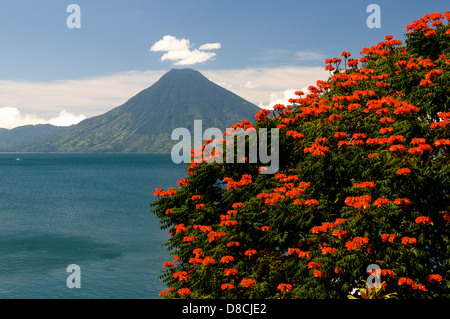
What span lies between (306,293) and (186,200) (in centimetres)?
868

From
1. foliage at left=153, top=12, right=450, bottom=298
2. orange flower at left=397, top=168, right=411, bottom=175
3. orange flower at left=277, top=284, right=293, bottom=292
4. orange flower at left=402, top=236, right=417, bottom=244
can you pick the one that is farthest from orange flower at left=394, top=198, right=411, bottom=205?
orange flower at left=277, top=284, right=293, bottom=292

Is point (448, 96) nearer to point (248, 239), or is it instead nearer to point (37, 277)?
point (248, 239)

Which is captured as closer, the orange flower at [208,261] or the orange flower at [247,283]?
the orange flower at [247,283]

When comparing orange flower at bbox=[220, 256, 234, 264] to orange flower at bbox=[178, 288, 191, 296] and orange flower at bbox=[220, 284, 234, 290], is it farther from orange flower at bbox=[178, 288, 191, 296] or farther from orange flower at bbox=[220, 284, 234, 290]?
orange flower at bbox=[178, 288, 191, 296]

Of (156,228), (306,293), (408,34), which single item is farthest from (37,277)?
(408,34)

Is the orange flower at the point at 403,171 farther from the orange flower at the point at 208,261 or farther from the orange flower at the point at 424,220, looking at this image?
the orange flower at the point at 208,261

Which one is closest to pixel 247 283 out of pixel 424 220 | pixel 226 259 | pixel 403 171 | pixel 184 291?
pixel 226 259

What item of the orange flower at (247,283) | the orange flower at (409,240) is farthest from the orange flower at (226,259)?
the orange flower at (409,240)

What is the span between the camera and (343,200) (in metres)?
14.8

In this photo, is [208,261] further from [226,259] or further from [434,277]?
[434,277]

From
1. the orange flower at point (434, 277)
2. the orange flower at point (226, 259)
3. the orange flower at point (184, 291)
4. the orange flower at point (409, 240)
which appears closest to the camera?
the orange flower at point (409, 240)

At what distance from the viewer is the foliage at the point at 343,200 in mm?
11797

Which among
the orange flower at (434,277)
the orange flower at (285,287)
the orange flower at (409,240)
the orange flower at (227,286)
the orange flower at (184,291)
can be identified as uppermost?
the orange flower at (409,240)

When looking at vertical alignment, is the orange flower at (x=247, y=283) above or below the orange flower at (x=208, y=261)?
below
